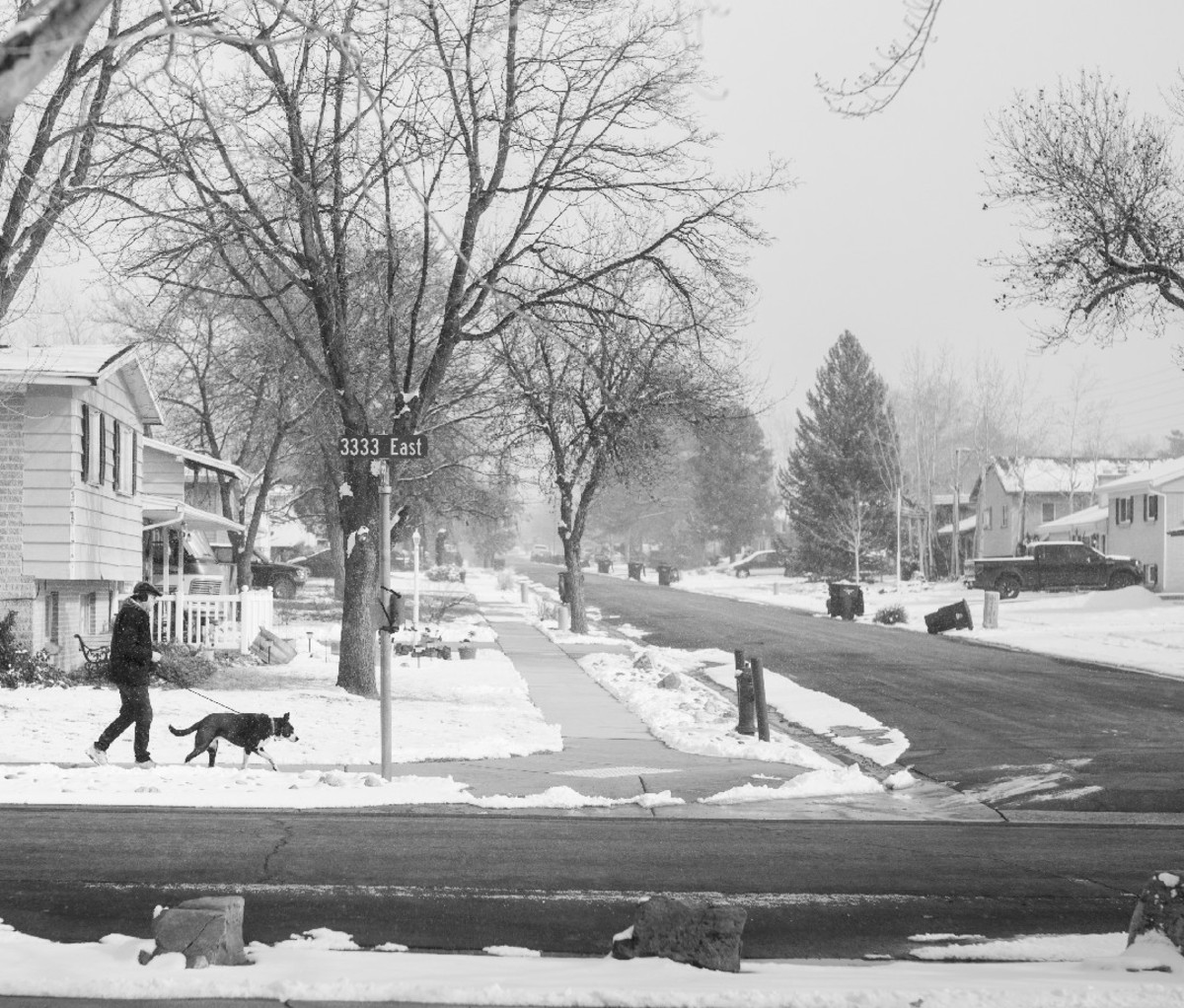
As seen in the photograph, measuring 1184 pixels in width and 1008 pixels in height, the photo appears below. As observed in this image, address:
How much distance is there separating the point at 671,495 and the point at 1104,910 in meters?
113

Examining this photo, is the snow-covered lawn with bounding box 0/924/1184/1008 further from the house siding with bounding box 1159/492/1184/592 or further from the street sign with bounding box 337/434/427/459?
the house siding with bounding box 1159/492/1184/592

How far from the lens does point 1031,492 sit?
7962 centimetres

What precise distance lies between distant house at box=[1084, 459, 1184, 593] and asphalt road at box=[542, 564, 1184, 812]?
21141 mm

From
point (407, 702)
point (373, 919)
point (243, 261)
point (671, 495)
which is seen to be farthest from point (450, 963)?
point (671, 495)

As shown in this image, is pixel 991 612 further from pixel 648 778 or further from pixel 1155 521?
pixel 648 778

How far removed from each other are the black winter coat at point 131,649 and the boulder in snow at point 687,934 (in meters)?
8.24

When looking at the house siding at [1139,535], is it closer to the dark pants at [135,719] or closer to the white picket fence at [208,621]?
the white picket fence at [208,621]

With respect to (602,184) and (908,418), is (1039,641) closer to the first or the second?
(602,184)

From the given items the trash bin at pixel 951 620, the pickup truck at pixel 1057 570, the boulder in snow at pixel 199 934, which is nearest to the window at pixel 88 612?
the boulder in snow at pixel 199 934

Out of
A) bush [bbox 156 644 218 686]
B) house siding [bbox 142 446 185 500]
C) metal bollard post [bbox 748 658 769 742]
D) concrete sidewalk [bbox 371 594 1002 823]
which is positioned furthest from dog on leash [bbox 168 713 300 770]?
house siding [bbox 142 446 185 500]

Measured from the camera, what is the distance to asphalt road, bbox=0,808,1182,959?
308 inches

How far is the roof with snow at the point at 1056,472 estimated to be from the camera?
78.2m

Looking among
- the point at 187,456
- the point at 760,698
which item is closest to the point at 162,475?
the point at 187,456

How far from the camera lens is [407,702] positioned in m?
20.0
